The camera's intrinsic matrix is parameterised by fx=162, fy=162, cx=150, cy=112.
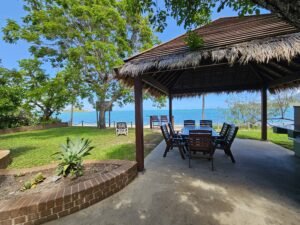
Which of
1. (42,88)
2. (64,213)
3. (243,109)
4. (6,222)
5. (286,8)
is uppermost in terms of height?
(42,88)

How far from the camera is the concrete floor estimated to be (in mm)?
2371

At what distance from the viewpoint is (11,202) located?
93.3 inches

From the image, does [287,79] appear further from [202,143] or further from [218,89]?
[202,143]

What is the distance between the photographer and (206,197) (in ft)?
9.51

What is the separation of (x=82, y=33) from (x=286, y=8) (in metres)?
12.6

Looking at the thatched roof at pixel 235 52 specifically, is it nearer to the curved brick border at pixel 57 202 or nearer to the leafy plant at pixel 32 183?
the curved brick border at pixel 57 202

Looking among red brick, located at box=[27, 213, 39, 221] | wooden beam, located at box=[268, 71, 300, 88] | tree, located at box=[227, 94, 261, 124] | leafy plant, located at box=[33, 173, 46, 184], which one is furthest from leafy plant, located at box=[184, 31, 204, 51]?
tree, located at box=[227, 94, 261, 124]

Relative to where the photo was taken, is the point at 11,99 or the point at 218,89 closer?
the point at 218,89

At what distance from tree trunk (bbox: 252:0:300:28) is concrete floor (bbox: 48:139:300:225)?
247 cm

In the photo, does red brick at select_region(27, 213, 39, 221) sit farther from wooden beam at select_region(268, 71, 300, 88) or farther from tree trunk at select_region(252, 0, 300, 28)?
wooden beam at select_region(268, 71, 300, 88)

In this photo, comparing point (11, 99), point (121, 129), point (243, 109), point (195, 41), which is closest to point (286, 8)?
point (195, 41)

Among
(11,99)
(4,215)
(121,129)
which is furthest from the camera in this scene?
(121,129)

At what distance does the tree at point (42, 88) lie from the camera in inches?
396

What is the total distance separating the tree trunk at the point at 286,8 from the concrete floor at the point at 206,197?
2.47 metres
